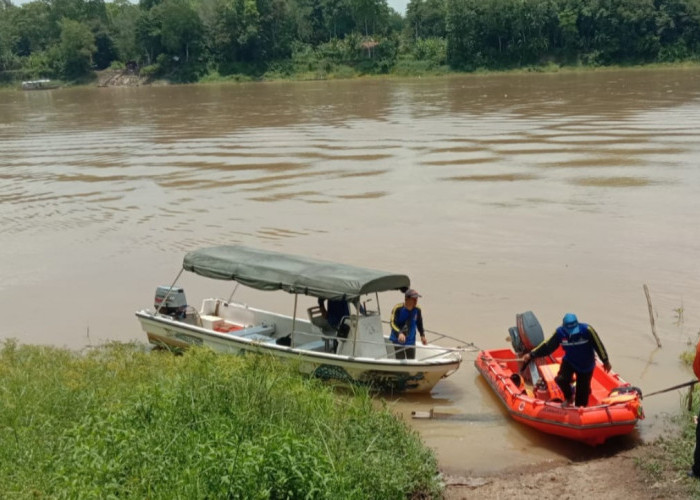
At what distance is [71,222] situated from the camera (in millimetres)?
20438

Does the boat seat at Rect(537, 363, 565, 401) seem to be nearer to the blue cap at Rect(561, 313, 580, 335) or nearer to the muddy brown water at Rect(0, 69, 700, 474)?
the muddy brown water at Rect(0, 69, 700, 474)

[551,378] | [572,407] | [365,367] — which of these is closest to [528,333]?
[551,378]

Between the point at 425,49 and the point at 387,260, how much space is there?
62.6m

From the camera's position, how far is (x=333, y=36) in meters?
89.8

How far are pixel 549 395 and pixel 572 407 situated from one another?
0.92 meters

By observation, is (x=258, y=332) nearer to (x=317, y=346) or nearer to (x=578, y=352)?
(x=317, y=346)

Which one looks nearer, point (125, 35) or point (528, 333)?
point (528, 333)

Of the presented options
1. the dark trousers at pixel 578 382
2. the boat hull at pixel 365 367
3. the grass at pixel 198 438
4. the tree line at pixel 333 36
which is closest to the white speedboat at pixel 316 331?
the boat hull at pixel 365 367

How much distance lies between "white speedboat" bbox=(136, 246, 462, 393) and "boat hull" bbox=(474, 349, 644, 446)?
0.71m

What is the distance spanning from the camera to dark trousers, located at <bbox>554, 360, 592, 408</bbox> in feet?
29.7

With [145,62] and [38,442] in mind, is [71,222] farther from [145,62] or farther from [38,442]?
[145,62]

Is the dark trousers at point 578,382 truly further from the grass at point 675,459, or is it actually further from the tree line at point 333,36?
the tree line at point 333,36

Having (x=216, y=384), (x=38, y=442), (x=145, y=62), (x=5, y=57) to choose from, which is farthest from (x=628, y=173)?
(x=5, y=57)

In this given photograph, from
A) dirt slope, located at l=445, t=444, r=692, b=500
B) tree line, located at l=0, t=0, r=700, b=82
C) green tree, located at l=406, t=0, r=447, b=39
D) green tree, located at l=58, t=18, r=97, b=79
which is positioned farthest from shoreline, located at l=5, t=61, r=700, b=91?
dirt slope, located at l=445, t=444, r=692, b=500
